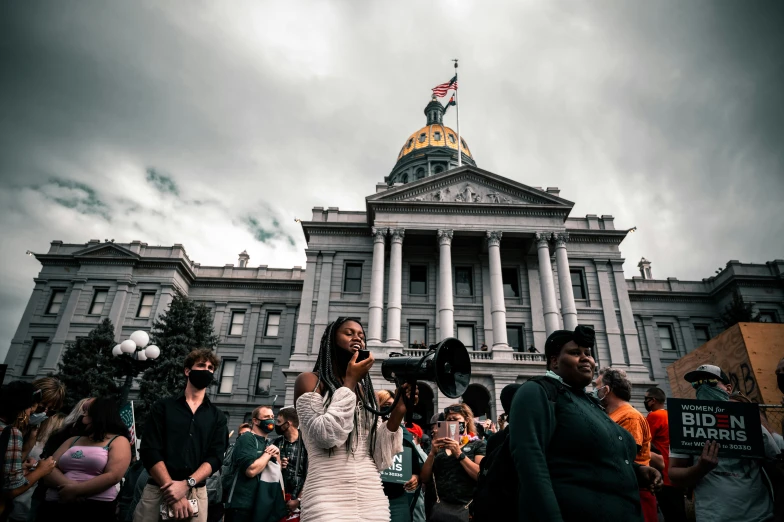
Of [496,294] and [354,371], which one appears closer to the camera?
[354,371]

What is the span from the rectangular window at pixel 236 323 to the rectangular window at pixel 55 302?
11.5 m

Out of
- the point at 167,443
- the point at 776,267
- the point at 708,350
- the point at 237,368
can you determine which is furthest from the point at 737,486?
the point at 776,267

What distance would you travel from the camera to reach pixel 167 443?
381cm

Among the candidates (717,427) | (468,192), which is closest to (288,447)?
(717,427)

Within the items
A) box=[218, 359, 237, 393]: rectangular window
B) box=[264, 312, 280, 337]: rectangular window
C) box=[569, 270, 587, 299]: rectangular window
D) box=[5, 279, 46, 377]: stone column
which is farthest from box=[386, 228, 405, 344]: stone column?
box=[5, 279, 46, 377]: stone column

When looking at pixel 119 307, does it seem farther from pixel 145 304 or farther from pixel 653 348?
pixel 653 348

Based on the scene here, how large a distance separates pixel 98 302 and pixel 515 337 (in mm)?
27578

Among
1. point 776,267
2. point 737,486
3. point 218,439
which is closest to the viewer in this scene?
point 737,486

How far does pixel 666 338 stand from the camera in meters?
31.7

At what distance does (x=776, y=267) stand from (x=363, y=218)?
29.5 metres

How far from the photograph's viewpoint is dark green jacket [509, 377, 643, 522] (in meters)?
2.29

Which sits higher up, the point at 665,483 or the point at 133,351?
the point at 133,351

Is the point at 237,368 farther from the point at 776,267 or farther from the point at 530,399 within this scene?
the point at 776,267

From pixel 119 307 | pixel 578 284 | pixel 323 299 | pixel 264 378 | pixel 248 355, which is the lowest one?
pixel 264 378
